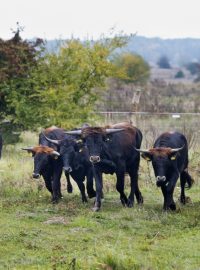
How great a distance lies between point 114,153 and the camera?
14.0 m

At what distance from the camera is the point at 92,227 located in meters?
11.5

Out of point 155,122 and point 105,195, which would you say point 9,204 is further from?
point 155,122

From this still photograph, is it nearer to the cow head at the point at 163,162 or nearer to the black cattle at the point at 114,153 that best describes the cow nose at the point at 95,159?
the black cattle at the point at 114,153

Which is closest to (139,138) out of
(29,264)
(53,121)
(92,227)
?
(92,227)

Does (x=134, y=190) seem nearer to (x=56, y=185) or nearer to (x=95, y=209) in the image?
(x=95, y=209)

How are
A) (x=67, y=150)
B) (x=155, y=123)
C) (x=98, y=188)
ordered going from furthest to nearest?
(x=155, y=123) → (x=67, y=150) → (x=98, y=188)

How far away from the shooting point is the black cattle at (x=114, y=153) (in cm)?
1347

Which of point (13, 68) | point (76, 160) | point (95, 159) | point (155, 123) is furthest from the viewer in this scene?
point (155, 123)

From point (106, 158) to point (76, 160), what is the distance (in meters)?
1.10

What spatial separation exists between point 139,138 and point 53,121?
9.40 meters

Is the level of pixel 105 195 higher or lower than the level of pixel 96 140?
lower

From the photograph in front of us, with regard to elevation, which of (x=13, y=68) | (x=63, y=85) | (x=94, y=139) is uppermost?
(x=13, y=68)

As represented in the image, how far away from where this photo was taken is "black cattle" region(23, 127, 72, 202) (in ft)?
47.5

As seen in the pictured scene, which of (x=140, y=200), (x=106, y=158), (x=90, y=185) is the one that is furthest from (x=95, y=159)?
(x=140, y=200)
